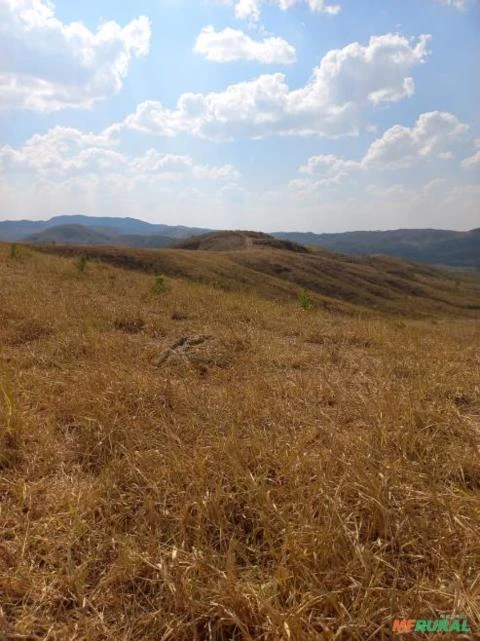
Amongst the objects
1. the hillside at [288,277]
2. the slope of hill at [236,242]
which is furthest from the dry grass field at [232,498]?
the slope of hill at [236,242]

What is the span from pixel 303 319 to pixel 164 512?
7946 millimetres

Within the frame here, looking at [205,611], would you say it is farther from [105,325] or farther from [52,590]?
[105,325]

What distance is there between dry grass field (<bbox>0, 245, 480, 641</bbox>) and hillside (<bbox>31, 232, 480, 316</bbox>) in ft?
59.8

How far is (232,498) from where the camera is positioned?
8.47 ft

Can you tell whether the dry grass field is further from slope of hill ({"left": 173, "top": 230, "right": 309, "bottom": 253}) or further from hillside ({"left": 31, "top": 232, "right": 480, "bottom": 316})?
slope of hill ({"left": 173, "top": 230, "right": 309, "bottom": 253})

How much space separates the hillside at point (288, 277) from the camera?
3722 centimetres

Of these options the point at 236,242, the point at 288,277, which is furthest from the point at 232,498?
the point at 236,242

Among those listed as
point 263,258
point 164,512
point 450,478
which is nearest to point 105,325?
point 164,512

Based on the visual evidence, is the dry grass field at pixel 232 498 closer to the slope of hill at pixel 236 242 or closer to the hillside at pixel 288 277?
the hillside at pixel 288 277

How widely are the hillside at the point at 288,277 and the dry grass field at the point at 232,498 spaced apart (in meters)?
18.2

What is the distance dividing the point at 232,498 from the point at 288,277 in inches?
1895

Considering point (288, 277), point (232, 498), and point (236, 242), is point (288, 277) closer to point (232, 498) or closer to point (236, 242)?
point (236, 242)

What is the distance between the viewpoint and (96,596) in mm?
2053

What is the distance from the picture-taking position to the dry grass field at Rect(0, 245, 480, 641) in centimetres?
191
